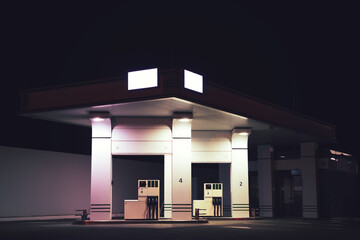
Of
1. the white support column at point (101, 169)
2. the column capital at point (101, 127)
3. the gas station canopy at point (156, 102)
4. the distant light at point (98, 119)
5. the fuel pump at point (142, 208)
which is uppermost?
the gas station canopy at point (156, 102)

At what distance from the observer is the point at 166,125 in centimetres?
2494

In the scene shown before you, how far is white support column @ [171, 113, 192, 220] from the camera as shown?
23.6 m

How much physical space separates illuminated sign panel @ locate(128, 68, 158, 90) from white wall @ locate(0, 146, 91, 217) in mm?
11448

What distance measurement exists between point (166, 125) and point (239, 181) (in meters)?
6.16

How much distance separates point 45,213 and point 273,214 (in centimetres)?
1686

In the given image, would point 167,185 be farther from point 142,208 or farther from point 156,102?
point 156,102

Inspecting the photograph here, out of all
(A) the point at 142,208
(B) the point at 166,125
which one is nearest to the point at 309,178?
(B) the point at 166,125

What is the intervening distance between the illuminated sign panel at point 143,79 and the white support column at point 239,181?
921 cm

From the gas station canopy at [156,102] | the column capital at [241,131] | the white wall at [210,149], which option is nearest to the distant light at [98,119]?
the gas station canopy at [156,102]

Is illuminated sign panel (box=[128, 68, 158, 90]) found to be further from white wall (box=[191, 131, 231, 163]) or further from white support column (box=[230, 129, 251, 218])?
white support column (box=[230, 129, 251, 218])

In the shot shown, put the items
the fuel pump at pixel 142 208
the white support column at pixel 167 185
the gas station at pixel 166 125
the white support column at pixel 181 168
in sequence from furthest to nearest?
the white support column at pixel 167 185 → the fuel pump at pixel 142 208 → the white support column at pixel 181 168 → the gas station at pixel 166 125

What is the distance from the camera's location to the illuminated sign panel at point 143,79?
20.5m

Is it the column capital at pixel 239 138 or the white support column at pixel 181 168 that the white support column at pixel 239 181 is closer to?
the column capital at pixel 239 138

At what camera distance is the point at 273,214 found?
35.8 metres
